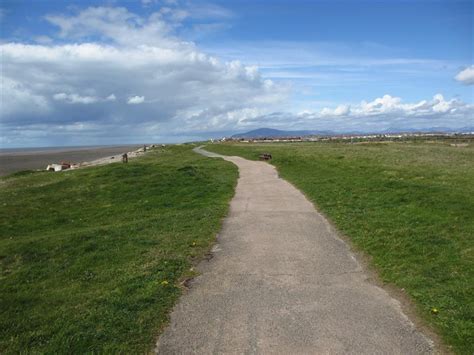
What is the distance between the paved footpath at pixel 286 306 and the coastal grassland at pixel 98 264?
57 centimetres

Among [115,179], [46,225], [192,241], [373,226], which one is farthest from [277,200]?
[115,179]

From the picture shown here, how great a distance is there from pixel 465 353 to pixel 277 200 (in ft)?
38.1

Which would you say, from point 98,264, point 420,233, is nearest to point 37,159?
point 98,264

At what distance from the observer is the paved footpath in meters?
5.39

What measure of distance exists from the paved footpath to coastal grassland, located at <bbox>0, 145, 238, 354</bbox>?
566 mm

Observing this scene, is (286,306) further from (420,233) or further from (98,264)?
(420,233)

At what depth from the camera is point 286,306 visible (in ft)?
21.4

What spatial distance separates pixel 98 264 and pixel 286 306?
502 cm

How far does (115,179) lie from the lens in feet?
82.1

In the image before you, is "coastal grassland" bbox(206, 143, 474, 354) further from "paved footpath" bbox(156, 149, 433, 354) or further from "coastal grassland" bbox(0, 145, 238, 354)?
"coastal grassland" bbox(0, 145, 238, 354)

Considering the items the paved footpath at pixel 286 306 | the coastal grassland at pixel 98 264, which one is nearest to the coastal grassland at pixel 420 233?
the paved footpath at pixel 286 306

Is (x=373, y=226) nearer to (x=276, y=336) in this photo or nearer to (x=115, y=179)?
(x=276, y=336)

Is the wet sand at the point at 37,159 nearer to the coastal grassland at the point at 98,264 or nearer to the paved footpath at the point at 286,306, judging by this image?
the coastal grassland at the point at 98,264

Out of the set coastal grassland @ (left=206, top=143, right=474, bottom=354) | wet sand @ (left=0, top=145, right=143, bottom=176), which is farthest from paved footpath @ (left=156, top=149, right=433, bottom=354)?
wet sand @ (left=0, top=145, right=143, bottom=176)
